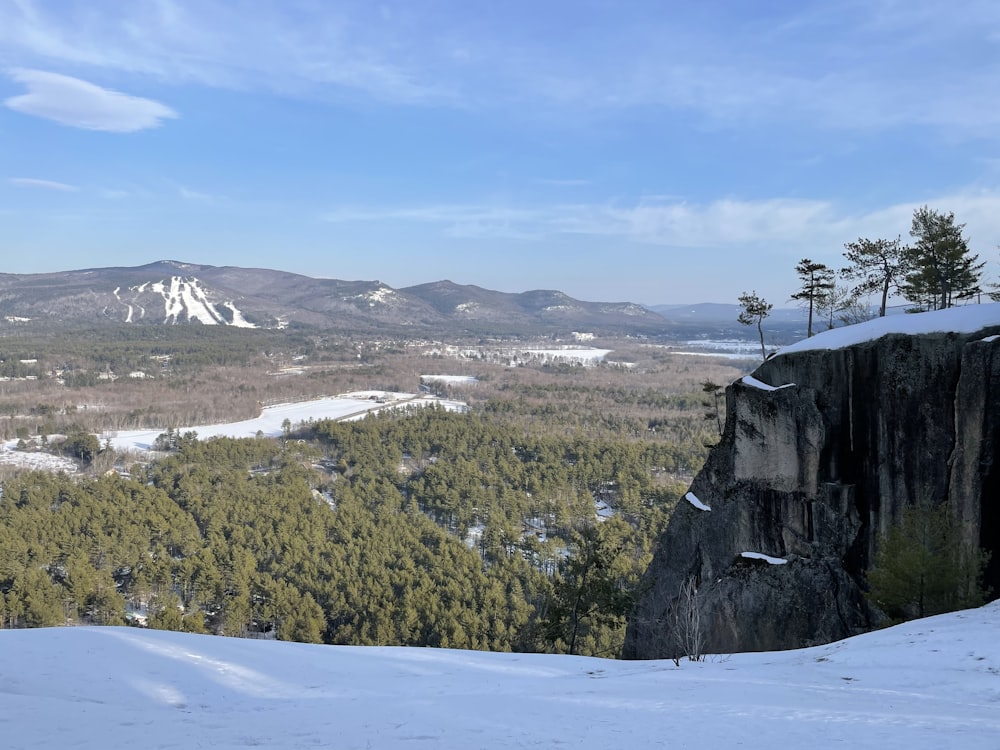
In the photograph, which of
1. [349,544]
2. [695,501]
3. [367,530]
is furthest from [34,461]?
[695,501]

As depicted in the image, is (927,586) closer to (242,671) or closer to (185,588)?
(242,671)

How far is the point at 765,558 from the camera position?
2006 cm

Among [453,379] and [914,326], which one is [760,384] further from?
[453,379]

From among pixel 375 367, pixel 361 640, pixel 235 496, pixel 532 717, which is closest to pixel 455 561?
pixel 361 640

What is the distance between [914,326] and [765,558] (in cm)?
852

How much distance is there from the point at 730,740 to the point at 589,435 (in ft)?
310

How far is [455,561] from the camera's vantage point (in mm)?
50125

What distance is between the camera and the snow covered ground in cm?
852

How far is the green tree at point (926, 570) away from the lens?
14344 millimetres

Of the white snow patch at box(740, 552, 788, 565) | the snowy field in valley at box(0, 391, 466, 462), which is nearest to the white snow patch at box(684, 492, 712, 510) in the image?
the white snow patch at box(740, 552, 788, 565)

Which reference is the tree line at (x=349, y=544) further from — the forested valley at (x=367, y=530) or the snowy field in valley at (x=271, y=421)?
the snowy field in valley at (x=271, y=421)

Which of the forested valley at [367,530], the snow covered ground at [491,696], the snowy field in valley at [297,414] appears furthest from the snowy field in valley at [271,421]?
the snow covered ground at [491,696]

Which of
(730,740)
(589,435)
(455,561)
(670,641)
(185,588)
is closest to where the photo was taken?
(730,740)

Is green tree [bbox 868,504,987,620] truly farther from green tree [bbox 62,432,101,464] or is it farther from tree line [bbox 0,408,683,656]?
green tree [bbox 62,432,101,464]
